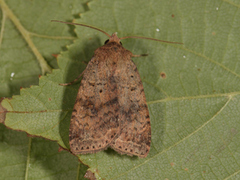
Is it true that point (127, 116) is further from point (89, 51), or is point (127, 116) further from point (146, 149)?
point (89, 51)

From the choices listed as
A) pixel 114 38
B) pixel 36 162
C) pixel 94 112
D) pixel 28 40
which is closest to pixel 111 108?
pixel 94 112

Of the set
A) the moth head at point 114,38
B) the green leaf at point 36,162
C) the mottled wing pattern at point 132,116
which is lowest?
the green leaf at point 36,162

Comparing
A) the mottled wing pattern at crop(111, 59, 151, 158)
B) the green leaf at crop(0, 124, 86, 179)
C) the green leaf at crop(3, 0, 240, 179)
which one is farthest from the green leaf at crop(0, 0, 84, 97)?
the mottled wing pattern at crop(111, 59, 151, 158)

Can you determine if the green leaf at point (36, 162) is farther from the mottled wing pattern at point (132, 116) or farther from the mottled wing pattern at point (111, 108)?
the mottled wing pattern at point (132, 116)

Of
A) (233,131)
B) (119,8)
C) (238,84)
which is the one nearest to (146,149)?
(233,131)

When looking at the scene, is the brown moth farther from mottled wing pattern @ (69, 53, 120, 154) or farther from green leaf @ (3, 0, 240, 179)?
green leaf @ (3, 0, 240, 179)

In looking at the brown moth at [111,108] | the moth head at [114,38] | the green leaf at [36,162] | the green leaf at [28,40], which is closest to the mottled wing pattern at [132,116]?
the brown moth at [111,108]
